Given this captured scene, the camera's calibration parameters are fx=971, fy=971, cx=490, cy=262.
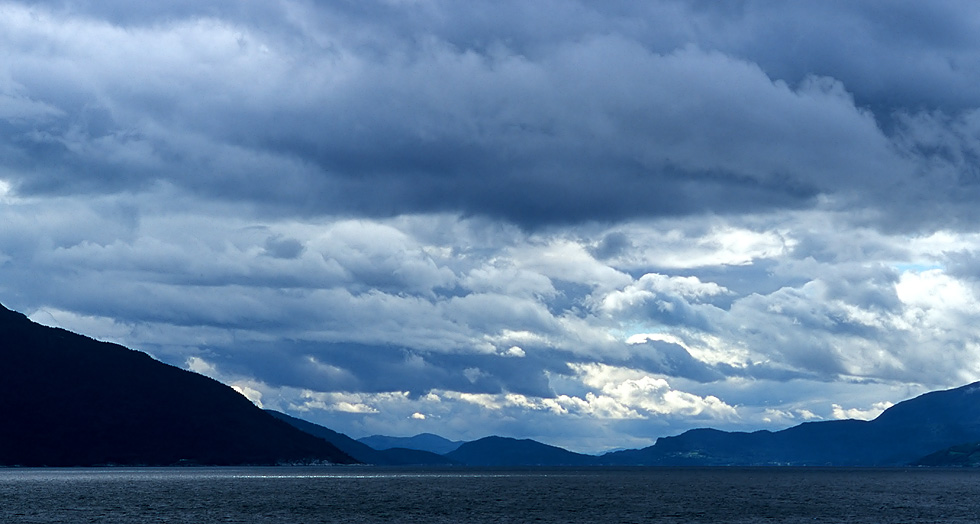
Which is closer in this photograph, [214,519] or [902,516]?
[214,519]

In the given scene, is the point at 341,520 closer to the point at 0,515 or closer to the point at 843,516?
the point at 0,515

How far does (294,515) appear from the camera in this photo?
192m

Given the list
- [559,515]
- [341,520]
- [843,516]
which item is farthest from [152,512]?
[843,516]

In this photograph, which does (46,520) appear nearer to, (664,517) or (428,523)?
(428,523)

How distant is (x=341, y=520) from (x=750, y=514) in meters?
81.9

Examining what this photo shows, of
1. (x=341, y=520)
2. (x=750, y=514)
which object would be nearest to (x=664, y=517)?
(x=750, y=514)

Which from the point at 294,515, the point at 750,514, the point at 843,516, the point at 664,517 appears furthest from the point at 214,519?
the point at 843,516

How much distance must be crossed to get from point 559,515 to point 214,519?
66822 mm

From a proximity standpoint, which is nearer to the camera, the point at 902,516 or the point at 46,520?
the point at 46,520

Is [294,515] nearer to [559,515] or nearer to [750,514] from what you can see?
[559,515]

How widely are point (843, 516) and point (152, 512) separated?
138 m

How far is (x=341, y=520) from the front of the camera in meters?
181

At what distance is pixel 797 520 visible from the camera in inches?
7101

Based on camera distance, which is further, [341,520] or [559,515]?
[559,515]
